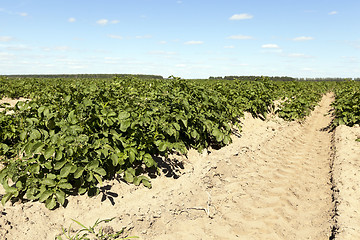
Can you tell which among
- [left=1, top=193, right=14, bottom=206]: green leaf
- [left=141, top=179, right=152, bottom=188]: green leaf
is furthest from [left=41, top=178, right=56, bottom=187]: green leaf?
[left=141, top=179, right=152, bottom=188]: green leaf

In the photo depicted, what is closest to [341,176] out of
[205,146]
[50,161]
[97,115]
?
[205,146]

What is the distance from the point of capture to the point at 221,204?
12.7 feet

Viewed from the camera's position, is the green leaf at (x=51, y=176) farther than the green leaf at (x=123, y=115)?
No

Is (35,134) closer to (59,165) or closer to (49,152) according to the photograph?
(49,152)

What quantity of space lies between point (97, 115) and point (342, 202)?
3.56 m

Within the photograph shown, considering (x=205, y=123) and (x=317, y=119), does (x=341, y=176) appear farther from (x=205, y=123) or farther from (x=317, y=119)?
(x=317, y=119)

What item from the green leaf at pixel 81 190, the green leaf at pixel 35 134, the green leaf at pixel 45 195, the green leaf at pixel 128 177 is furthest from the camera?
the green leaf at pixel 128 177

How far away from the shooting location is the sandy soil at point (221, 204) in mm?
3129

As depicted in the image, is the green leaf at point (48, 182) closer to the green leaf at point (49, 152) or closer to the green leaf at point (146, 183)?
the green leaf at point (49, 152)

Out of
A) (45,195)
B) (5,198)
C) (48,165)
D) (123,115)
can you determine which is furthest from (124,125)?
(5,198)

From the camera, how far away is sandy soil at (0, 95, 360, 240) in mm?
3129

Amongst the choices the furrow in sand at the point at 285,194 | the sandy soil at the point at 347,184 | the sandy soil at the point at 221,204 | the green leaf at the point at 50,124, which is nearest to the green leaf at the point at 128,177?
the sandy soil at the point at 221,204

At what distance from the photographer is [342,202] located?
12.4 feet

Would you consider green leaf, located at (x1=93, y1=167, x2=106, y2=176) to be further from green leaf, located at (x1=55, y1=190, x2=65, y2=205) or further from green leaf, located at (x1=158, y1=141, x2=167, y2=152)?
green leaf, located at (x1=158, y1=141, x2=167, y2=152)
